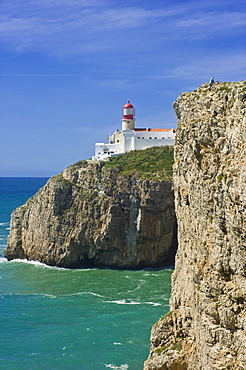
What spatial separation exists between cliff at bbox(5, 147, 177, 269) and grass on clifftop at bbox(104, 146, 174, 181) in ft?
0.48

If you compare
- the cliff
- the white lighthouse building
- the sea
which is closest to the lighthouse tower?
the white lighthouse building

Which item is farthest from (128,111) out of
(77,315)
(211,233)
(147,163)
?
(211,233)

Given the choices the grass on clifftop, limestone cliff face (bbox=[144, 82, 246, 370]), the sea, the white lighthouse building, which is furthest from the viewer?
the white lighthouse building

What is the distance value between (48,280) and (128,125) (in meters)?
37.3

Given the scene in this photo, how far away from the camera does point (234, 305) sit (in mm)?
18094

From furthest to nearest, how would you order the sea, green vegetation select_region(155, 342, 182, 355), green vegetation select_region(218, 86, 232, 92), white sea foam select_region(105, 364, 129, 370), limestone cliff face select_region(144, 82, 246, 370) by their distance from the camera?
the sea → white sea foam select_region(105, 364, 129, 370) → green vegetation select_region(155, 342, 182, 355) → green vegetation select_region(218, 86, 232, 92) → limestone cliff face select_region(144, 82, 246, 370)

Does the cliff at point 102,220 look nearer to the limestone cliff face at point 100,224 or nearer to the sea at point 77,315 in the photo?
the limestone cliff face at point 100,224

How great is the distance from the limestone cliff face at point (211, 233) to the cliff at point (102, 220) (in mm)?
38873

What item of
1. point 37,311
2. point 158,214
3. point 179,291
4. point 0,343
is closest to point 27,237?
point 158,214

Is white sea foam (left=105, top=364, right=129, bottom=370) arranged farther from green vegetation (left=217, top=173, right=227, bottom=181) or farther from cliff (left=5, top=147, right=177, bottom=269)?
cliff (left=5, top=147, right=177, bottom=269)

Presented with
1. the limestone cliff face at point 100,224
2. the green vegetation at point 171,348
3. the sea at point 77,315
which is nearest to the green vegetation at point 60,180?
the limestone cliff face at point 100,224

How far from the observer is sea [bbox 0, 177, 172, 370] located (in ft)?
115

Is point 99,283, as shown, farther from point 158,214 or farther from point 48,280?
point 158,214

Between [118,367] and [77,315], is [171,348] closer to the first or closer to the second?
[118,367]
